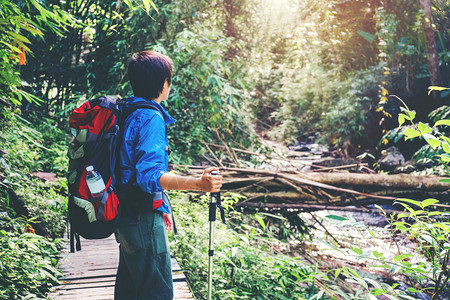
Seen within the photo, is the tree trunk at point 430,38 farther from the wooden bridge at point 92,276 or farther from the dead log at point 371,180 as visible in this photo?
Result: the wooden bridge at point 92,276

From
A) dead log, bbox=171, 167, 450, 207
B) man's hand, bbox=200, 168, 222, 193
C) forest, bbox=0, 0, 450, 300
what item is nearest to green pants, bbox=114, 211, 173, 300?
man's hand, bbox=200, 168, 222, 193

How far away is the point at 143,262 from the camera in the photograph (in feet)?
6.68

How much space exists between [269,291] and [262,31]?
27.8 ft

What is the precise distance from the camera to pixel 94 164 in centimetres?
196

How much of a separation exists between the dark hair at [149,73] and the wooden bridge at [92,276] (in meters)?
1.68

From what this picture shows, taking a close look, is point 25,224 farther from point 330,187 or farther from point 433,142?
point 330,187

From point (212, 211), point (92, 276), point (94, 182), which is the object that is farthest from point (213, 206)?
point (92, 276)

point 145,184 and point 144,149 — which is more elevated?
point 144,149

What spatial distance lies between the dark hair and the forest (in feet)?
0.82

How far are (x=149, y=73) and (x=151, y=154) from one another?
1.52 ft

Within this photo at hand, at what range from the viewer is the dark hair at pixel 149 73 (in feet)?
6.81

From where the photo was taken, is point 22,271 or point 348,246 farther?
point 348,246

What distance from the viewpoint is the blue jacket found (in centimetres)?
188

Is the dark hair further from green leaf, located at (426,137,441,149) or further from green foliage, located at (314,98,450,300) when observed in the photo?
green leaf, located at (426,137,441,149)
